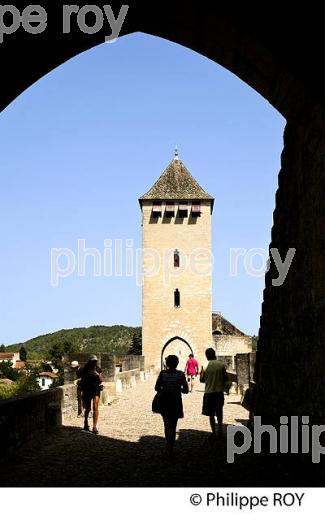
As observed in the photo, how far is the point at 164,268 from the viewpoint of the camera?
145 feet

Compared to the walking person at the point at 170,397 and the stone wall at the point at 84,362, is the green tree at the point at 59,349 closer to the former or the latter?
the stone wall at the point at 84,362

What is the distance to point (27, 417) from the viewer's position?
28.3 feet

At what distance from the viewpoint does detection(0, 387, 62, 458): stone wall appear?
297 inches

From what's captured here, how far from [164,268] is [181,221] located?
3.79 metres

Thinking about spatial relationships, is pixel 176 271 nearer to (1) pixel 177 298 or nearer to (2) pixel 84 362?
(1) pixel 177 298

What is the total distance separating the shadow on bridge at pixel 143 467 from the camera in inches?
232

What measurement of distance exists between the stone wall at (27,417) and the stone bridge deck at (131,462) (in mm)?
155

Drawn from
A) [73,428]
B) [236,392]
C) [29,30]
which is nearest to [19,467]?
[73,428]

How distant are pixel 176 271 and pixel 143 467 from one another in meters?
37.5

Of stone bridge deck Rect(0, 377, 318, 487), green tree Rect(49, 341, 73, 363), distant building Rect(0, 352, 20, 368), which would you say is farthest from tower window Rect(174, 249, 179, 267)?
distant building Rect(0, 352, 20, 368)

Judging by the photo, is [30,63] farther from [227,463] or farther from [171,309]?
[171,309]

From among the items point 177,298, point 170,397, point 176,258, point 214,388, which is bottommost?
point 177,298

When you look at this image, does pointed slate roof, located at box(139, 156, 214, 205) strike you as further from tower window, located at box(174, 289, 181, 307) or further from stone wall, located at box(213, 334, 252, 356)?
stone wall, located at box(213, 334, 252, 356)

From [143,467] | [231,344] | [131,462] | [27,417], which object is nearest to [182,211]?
[231,344]
